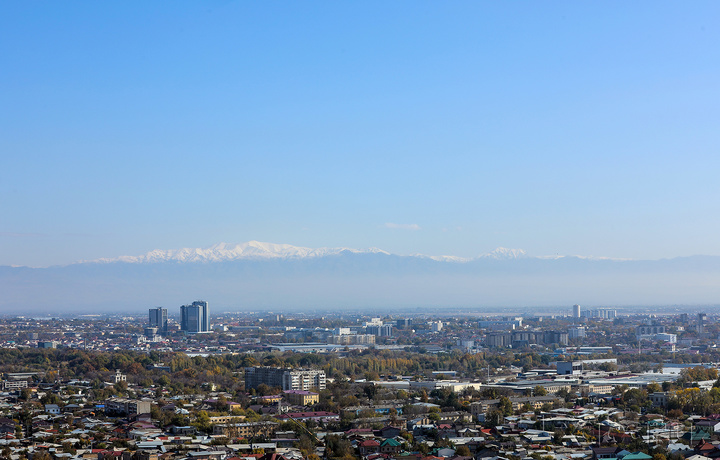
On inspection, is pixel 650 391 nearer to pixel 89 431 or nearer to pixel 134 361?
pixel 89 431

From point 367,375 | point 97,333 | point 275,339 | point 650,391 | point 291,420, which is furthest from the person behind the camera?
point 97,333

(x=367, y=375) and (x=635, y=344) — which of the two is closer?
(x=367, y=375)

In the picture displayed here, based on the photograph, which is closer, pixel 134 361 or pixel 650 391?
pixel 650 391

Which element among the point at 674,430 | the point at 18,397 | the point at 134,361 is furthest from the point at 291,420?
the point at 134,361

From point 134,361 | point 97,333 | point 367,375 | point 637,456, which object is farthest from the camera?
point 97,333

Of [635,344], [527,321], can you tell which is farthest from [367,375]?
[527,321]

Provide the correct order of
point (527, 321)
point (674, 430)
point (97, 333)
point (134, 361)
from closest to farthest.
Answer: point (674, 430) < point (134, 361) < point (97, 333) < point (527, 321)

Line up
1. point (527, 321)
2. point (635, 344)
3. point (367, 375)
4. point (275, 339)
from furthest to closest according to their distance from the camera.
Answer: point (527, 321) < point (275, 339) < point (635, 344) < point (367, 375)

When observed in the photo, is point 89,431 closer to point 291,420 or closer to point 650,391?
point 291,420

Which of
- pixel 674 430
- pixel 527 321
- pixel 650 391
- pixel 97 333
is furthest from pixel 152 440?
pixel 527 321
